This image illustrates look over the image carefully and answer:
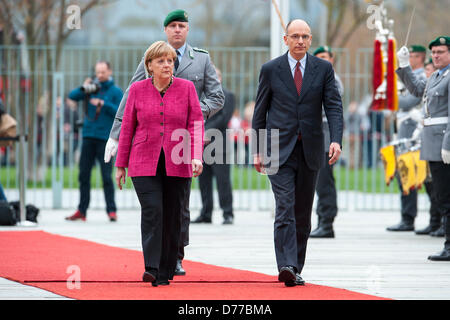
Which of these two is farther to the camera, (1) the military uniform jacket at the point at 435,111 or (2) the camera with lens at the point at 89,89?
(2) the camera with lens at the point at 89,89

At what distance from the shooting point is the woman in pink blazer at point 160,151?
6.34 metres

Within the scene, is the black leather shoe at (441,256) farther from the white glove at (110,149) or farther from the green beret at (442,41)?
the white glove at (110,149)

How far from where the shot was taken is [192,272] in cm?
721

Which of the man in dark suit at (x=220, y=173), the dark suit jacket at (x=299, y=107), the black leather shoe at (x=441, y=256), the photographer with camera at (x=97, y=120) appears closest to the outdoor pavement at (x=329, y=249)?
the black leather shoe at (x=441, y=256)

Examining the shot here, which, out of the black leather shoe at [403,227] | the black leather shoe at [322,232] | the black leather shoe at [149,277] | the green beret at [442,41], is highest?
the green beret at [442,41]

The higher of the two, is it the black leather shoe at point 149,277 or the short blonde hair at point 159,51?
the short blonde hair at point 159,51

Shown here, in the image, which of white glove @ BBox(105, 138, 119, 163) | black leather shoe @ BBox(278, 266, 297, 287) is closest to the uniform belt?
black leather shoe @ BBox(278, 266, 297, 287)

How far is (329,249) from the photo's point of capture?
29.7ft

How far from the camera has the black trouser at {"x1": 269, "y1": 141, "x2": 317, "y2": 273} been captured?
6480 millimetres

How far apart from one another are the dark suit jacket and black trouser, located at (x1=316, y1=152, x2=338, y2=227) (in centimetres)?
325

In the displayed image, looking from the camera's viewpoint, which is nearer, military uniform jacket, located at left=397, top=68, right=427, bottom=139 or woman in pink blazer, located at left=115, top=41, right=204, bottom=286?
woman in pink blazer, located at left=115, top=41, right=204, bottom=286

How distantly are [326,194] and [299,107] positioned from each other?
3.54 meters

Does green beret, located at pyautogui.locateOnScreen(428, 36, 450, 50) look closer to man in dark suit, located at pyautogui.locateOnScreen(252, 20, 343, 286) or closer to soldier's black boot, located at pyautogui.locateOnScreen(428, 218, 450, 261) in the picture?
soldier's black boot, located at pyautogui.locateOnScreen(428, 218, 450, 261)

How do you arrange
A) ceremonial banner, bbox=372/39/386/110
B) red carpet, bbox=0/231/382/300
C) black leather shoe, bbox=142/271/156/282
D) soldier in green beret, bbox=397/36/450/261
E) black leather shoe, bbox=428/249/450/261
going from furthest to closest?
1. ceremonial banner, bbox=372/39/386/110
2. soldier in green beret, bbox=397/36/450/261
3. black leather shoe, bbox=428/249/450/261
4. black leather shoe, bbox=142/271/156/282
5. red carpet, bbox=0/231/382/300
